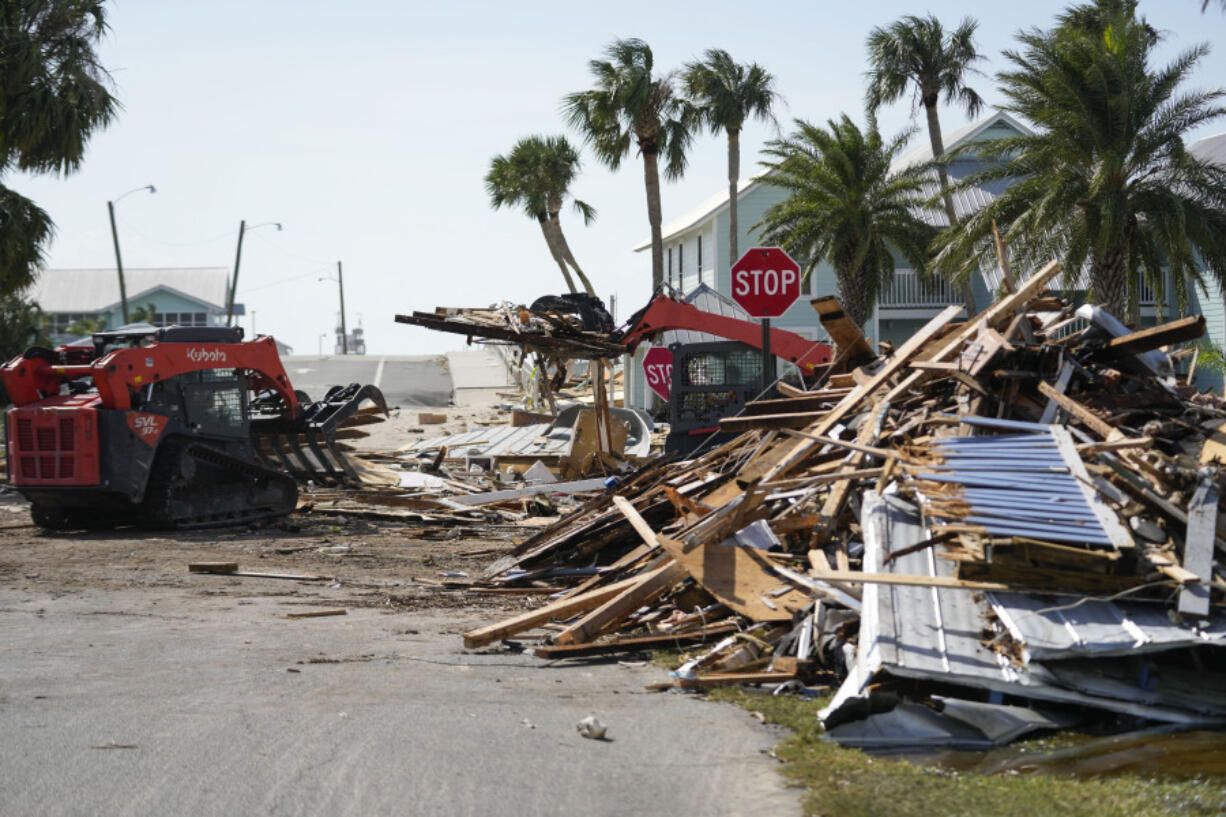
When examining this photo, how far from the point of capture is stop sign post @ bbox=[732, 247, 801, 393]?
43.0 feet

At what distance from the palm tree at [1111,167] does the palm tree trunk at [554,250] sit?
1166 inches

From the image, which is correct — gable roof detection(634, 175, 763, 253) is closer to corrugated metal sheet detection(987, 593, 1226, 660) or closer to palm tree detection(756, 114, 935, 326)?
palm tree detection(756, 114, 935, 326)

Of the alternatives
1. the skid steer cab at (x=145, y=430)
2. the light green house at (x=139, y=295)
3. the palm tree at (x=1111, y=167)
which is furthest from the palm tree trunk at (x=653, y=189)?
the light green house at (x=139, y=295)

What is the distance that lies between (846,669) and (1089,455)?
2.17 meters

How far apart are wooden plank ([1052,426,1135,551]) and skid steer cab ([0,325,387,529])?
11170 millimetres

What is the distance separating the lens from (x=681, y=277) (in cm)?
5441

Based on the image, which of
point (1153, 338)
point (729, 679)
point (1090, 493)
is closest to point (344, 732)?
point (729, 679)

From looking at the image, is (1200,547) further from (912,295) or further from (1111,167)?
(912,295)

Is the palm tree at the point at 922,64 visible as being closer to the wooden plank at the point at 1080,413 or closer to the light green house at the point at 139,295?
the wooden plank at the point at 1080,413

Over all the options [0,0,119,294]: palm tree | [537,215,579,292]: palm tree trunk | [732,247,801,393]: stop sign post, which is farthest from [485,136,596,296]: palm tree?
[732,247,801,393]: stop sign post

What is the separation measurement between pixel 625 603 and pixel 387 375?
170 feet

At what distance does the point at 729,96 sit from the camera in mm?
43656

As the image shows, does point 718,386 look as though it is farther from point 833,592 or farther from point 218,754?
point 218,754

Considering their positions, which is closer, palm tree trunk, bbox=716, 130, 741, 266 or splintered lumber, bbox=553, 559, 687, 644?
splintered lumber, bbox=553, 559, 687, 644
